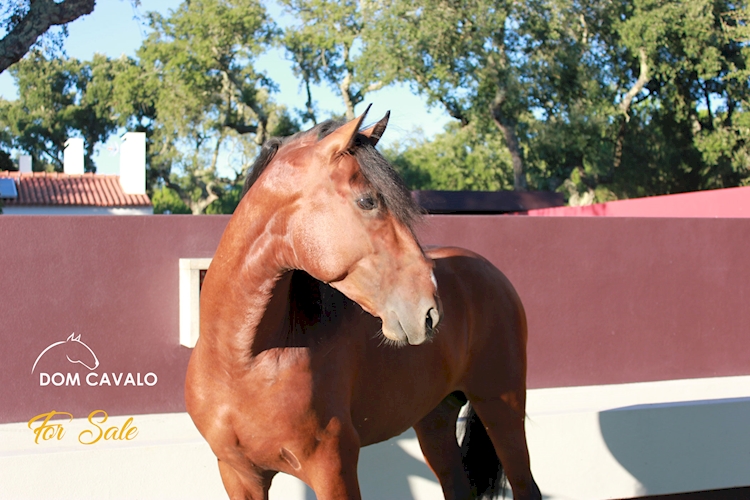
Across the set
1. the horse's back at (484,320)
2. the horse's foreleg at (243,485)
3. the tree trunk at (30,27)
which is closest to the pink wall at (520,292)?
the horse's back at (484,320)

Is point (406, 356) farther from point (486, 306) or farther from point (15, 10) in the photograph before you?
point (15, 10)

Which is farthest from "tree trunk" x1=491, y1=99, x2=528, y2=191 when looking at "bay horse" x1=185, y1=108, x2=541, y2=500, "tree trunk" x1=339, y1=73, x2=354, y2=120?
"bay horse" x1=185, y1=108, x2=541, y2=500

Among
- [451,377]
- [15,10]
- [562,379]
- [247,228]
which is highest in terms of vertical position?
[15,10]

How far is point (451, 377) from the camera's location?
2709 millimetres

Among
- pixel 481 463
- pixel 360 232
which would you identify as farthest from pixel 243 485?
pixel 481 463

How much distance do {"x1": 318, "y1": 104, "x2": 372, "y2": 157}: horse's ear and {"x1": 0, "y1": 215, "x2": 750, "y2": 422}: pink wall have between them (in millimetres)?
3011

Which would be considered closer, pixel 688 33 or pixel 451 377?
pixel 451 377

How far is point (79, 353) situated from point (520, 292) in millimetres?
3343

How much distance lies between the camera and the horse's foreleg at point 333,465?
1999 millimetres

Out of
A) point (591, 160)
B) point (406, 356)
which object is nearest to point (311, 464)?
point (406, 356)

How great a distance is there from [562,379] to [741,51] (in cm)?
1679

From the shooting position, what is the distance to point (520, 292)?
5438 mm

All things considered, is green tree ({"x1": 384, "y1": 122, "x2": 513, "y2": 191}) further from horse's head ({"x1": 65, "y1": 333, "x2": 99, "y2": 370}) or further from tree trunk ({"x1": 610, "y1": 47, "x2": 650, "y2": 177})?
horse's head ({"x1": 65, "y1": 333, "x2": 99, "y2": 370})

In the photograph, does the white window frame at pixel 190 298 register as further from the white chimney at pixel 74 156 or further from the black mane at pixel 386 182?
the white chimney at pixel 74 156
